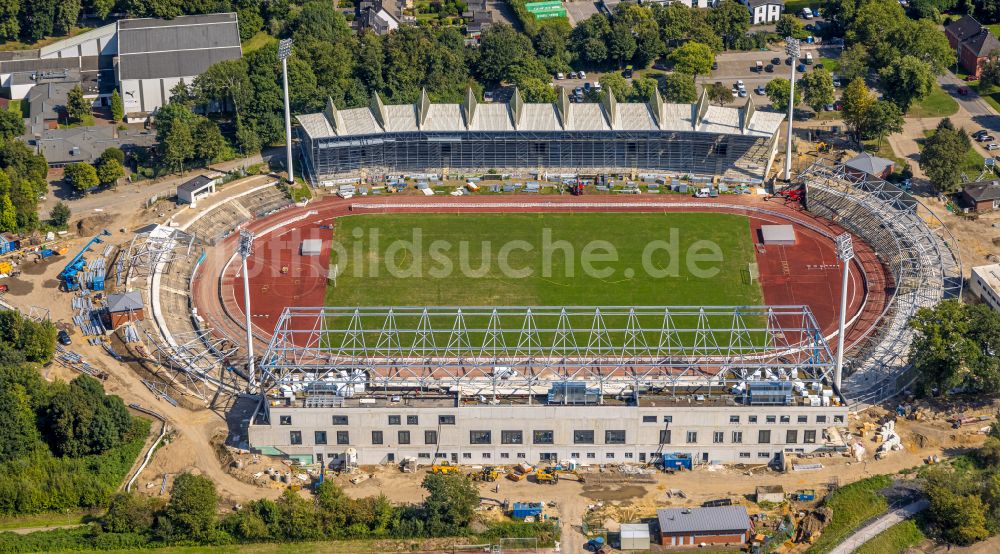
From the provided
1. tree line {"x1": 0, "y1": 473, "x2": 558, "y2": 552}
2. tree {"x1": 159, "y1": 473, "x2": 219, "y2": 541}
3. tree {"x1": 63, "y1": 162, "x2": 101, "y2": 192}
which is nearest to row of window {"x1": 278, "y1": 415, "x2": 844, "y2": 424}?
tree line {"x1": 0, "y1": 473, "x2": 558, "y2": 552}

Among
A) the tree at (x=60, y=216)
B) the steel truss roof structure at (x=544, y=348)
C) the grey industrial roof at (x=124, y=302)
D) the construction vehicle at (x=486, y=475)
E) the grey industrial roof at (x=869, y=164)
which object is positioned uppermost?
the grey industrial roof at (x=869, y=164)

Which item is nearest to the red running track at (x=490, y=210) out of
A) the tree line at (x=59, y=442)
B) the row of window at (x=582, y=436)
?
the tree line at (x=59, y=442)

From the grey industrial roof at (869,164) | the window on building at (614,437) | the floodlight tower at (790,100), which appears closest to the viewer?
the window on building at (614,437)

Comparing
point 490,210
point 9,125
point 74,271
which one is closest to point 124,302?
point 74,271

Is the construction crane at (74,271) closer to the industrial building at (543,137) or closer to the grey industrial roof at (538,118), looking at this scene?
the industrial building at (543,137)

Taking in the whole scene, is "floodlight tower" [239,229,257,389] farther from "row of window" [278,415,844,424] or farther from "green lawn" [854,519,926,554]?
"green lawn" [854,519,926,554]

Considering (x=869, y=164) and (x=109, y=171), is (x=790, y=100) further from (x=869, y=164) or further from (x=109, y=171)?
(x=109, y=171)
